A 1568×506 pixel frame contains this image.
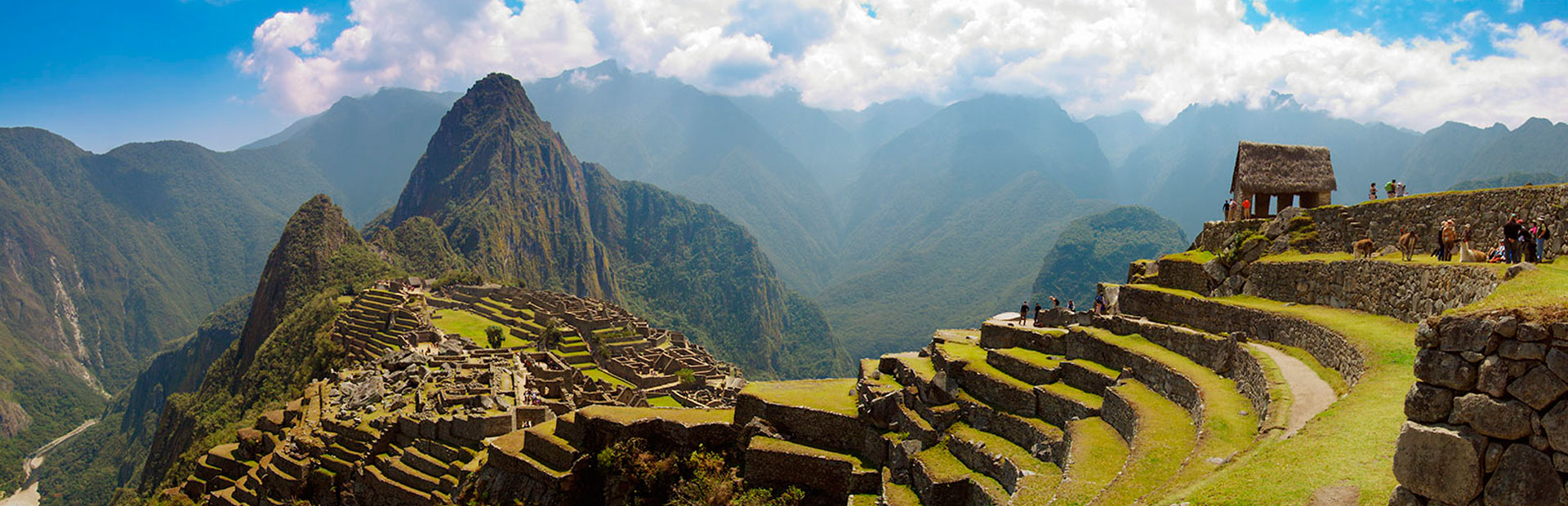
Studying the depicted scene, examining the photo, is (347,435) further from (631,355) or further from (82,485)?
(82,485)

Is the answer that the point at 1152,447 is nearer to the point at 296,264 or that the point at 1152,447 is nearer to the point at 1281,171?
the point at 1281,171

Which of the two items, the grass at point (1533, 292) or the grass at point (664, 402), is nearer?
the grass at point (1533, 292)

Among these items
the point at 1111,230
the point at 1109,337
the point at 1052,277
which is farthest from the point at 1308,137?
the point at 1109,337

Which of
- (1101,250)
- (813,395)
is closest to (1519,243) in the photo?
(813,395)

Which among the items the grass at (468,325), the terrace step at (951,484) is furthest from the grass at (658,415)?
the grass at (468,325)

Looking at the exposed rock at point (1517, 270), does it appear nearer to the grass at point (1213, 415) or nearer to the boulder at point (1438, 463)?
the grass at point (1213, 415)

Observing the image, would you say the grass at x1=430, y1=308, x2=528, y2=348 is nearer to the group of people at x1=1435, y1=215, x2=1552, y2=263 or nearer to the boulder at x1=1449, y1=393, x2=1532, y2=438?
the group of people at x1=1435, y1=215, x2=1552, y2=263
